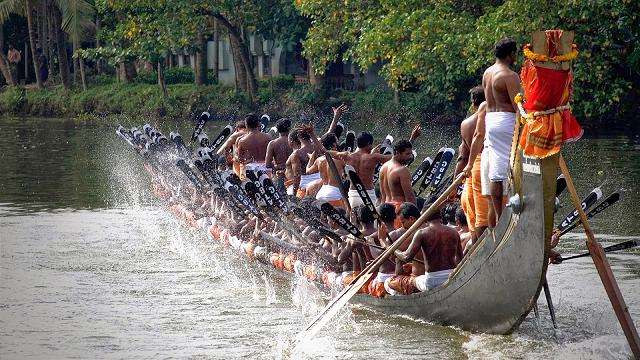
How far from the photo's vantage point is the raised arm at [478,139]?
1141 centimetres

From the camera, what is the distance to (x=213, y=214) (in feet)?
61.8

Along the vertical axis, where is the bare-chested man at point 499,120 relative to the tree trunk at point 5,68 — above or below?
above

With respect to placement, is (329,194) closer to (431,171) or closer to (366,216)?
(431,171)

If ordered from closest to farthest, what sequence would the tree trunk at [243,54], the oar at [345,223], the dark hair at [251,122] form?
the oar at [345,223] < the dark hair at [251,122] < the tree trunk at [243,54]

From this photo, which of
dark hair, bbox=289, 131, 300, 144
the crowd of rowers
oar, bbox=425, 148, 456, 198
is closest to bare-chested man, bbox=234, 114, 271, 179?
the crowd of rowers

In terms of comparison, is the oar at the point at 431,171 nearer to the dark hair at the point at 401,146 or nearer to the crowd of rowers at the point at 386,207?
the crowd of rowers at the point at 386,207

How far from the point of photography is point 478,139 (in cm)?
1147

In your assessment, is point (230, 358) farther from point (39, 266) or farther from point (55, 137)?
point (55, 137)

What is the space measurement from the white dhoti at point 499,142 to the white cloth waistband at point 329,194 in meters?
4.79

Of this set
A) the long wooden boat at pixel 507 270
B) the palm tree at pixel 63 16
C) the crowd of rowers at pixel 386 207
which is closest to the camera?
the long wooden boat at pixel 507 270

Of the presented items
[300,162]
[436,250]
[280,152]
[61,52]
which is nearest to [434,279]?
[436,250]

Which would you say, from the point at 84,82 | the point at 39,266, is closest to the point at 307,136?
the point at 39,266

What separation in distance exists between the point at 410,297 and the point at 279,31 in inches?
1264

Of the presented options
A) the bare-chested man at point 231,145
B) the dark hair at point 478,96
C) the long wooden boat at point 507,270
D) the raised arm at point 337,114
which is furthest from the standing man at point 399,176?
the bare-chested man at point 231,145
